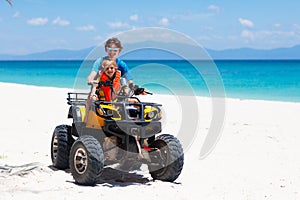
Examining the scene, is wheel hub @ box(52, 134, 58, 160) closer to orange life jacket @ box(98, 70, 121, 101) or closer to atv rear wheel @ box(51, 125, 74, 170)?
atv rear wheel @ box(51, 125, 74, 170)

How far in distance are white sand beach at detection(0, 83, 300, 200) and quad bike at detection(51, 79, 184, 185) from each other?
22 cm

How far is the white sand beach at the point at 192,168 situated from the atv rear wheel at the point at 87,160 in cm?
12

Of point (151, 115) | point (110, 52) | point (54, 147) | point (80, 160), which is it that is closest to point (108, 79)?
point (110, 52)

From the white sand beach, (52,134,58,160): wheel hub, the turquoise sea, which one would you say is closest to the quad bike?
the white sand beach

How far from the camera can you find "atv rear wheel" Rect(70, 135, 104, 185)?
5844 mm

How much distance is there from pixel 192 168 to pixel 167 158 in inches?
48.3

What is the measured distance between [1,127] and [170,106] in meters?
6.63

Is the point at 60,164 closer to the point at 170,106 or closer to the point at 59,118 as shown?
the point at 59,118

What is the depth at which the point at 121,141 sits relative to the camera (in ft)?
20.3

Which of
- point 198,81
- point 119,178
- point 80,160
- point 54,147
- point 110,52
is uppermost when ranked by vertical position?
point 198,81

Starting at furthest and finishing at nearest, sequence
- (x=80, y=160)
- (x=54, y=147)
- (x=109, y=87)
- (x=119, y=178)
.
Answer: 1. (x=54, y=147)
2. (x=119, y=178)
3. (x=109, y=87)
4. (x=80, y=160)

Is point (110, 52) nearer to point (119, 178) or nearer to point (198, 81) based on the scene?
point (119, 178)

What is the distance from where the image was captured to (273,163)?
25.6 ft

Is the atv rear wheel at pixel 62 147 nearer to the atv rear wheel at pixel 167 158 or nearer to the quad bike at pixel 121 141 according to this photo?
the quad bike at pixel 121 141
